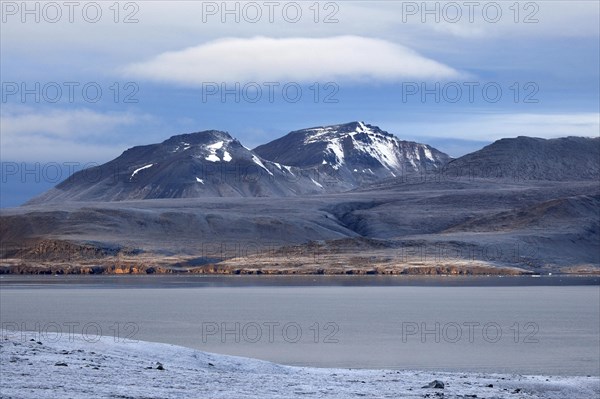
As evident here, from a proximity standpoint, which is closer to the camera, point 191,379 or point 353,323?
point 191,379

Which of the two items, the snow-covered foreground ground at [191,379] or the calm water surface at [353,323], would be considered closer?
the snow-covered foreground ground at [191,379]

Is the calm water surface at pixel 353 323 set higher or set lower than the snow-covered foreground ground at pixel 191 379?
lower

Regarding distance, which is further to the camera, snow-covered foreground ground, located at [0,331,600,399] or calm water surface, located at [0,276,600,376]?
calm water surface, located at [0,276,600,376]

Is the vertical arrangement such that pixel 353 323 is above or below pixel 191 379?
below

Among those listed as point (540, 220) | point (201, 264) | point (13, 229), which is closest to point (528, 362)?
point (201, 264)
